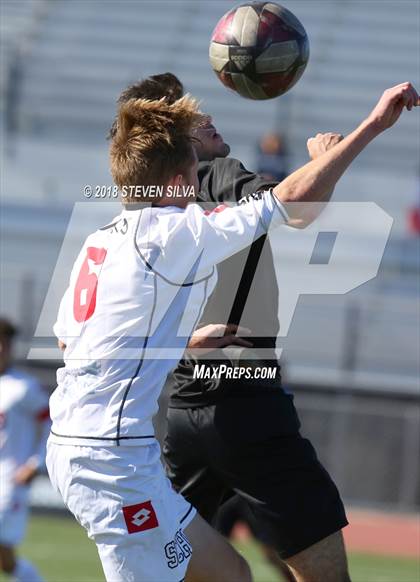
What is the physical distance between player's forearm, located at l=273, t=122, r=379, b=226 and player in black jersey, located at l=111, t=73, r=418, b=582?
20.3 inches

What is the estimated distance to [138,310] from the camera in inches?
140

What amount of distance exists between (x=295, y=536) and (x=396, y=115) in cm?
162

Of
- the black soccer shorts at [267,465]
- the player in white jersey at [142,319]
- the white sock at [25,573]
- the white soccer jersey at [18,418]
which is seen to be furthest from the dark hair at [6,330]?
the player in white jersey at [142,319]

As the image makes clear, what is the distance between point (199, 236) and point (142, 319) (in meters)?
0.31

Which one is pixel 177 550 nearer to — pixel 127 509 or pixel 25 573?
pixel 127 509

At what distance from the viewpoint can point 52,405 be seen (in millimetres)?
3715

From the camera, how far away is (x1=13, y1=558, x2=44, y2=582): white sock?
7.43m

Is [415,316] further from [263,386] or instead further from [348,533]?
[263,386]

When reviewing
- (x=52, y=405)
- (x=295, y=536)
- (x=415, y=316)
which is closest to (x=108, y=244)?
(x=52, y=405)

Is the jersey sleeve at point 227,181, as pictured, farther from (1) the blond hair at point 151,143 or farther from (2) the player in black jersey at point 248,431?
(1) the blond hair at point 151,143

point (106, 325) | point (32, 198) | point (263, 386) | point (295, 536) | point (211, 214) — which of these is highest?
point (211, 214)

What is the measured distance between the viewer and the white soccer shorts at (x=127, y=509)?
3.46m

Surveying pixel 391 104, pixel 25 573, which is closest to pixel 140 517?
pixel 391 104

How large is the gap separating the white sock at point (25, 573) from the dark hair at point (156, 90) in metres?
4.03
